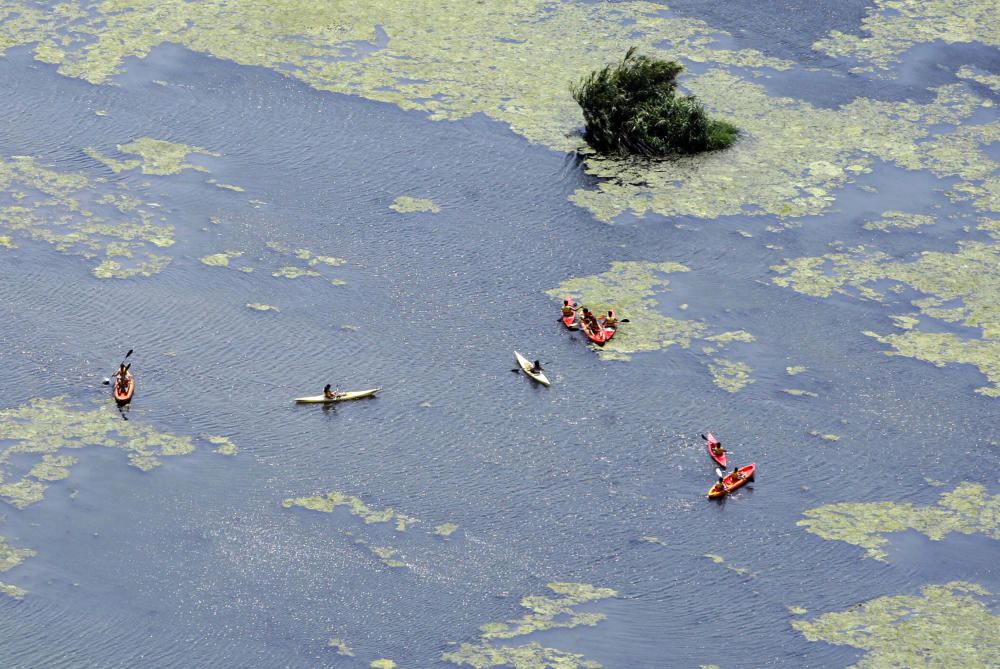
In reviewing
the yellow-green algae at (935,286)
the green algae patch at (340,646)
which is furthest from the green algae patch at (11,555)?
the yellow-green algae at (935,286)

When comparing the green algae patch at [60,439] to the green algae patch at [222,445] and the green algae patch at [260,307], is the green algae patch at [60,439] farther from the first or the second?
the green algae patch at [260,307]

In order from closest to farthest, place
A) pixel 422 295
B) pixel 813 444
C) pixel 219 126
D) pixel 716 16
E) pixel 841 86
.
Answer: pixel 813 444
pixel 422 295
pixel 219 126
pixel 841 86
pixel 716 16

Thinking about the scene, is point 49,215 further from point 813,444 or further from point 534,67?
point 813,444

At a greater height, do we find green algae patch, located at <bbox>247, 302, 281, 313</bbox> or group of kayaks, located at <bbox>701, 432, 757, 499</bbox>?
group of kayaks, located at <bbox>701, 432, 757, 499</bbox>

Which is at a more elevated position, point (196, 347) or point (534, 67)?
point (534, 67)

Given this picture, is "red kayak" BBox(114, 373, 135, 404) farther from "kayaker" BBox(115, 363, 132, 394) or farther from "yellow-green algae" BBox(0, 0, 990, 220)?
"yellow-green algae" BBox(0, 0, 990, 220)

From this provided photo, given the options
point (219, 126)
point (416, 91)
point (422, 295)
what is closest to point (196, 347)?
point (422, 295)

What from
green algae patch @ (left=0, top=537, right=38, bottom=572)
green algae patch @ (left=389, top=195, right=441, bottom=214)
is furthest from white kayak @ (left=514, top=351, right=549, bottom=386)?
green algae patch @ (left=0, top=537, right=38, bottom=572)
